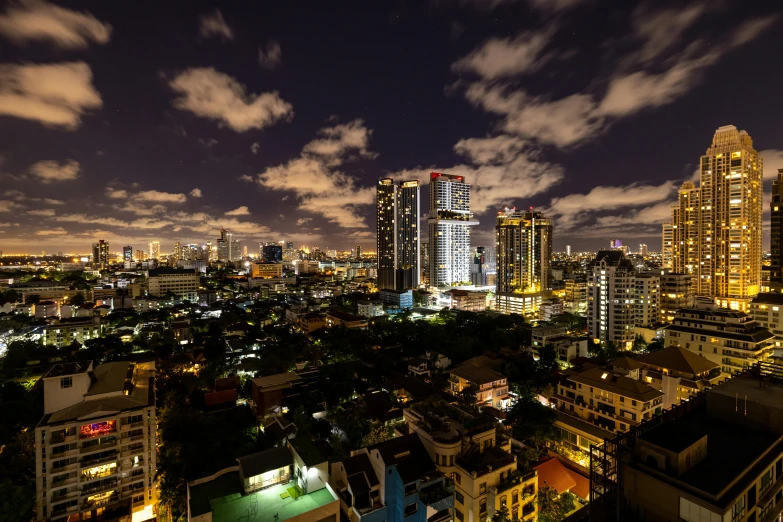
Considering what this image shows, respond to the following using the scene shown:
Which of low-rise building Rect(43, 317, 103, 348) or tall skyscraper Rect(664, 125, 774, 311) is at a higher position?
tall skyscraper Rect(664, 125, 774, 311)

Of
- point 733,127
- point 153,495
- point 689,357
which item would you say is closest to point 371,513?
point 153,495

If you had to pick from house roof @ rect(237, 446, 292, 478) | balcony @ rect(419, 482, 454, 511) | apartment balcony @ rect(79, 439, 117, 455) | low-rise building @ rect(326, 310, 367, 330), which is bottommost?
low-rise building @ rect(326, 310, 367, 330)

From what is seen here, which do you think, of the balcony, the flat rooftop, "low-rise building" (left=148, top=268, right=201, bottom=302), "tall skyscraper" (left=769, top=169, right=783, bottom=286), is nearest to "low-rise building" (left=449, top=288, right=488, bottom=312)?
"tall skyscraper" (left=769, top=169, right=783, bottom=286)

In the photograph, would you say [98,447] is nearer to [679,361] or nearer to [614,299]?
[679,361]

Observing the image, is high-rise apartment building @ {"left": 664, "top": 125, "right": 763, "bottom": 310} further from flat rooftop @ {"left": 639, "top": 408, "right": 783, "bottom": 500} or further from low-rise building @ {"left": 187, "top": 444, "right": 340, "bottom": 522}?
low-rise building @ {"left": 187, "top": 444, "right": 340, "bottom": 522}

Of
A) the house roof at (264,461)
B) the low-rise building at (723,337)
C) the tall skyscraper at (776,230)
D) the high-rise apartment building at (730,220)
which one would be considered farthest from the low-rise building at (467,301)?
the house roof at (264,461)

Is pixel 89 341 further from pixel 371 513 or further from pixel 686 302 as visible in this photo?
pixel 686 302

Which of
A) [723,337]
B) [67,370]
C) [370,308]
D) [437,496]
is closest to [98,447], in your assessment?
[67,370]

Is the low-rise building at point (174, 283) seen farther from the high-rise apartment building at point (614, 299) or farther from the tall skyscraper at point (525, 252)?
the high-rise apartment building at point (614, 299)
